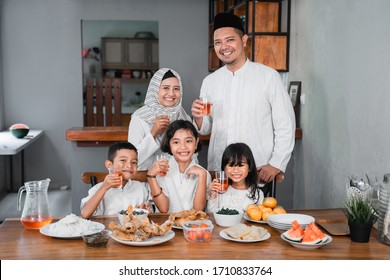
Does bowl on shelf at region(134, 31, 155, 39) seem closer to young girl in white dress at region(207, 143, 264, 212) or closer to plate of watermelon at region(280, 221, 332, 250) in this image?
young girl in white dress at region(207, 143, 264, 212)

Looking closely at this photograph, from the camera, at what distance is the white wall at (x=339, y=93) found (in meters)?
2.59

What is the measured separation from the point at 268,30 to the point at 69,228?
2869 millimetres

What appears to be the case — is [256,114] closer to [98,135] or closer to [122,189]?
[122,189]

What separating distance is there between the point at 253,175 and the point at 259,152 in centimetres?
43

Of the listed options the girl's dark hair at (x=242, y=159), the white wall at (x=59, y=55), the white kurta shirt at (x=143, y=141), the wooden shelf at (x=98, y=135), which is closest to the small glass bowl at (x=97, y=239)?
the girl's dark hair at (x=242, y=159)

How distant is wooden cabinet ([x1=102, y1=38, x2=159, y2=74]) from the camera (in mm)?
8664

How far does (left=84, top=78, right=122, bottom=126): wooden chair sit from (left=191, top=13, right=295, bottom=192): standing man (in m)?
3.86

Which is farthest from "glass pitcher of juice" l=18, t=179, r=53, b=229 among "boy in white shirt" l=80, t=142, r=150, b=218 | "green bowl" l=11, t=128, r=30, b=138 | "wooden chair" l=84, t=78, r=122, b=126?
"wooden chair" l=84, t=78, r=122, b=126

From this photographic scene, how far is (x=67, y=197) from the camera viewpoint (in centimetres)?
597

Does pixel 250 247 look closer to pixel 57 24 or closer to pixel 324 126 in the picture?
Answer: pixel 324 126

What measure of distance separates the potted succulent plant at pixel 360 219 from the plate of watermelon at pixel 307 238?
128 mm

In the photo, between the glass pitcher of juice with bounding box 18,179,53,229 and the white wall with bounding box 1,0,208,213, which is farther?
the white wall with bounding box 1,0,208,213

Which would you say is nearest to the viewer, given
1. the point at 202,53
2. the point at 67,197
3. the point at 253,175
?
the point at 253,175

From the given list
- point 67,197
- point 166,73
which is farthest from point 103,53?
point 166,73
